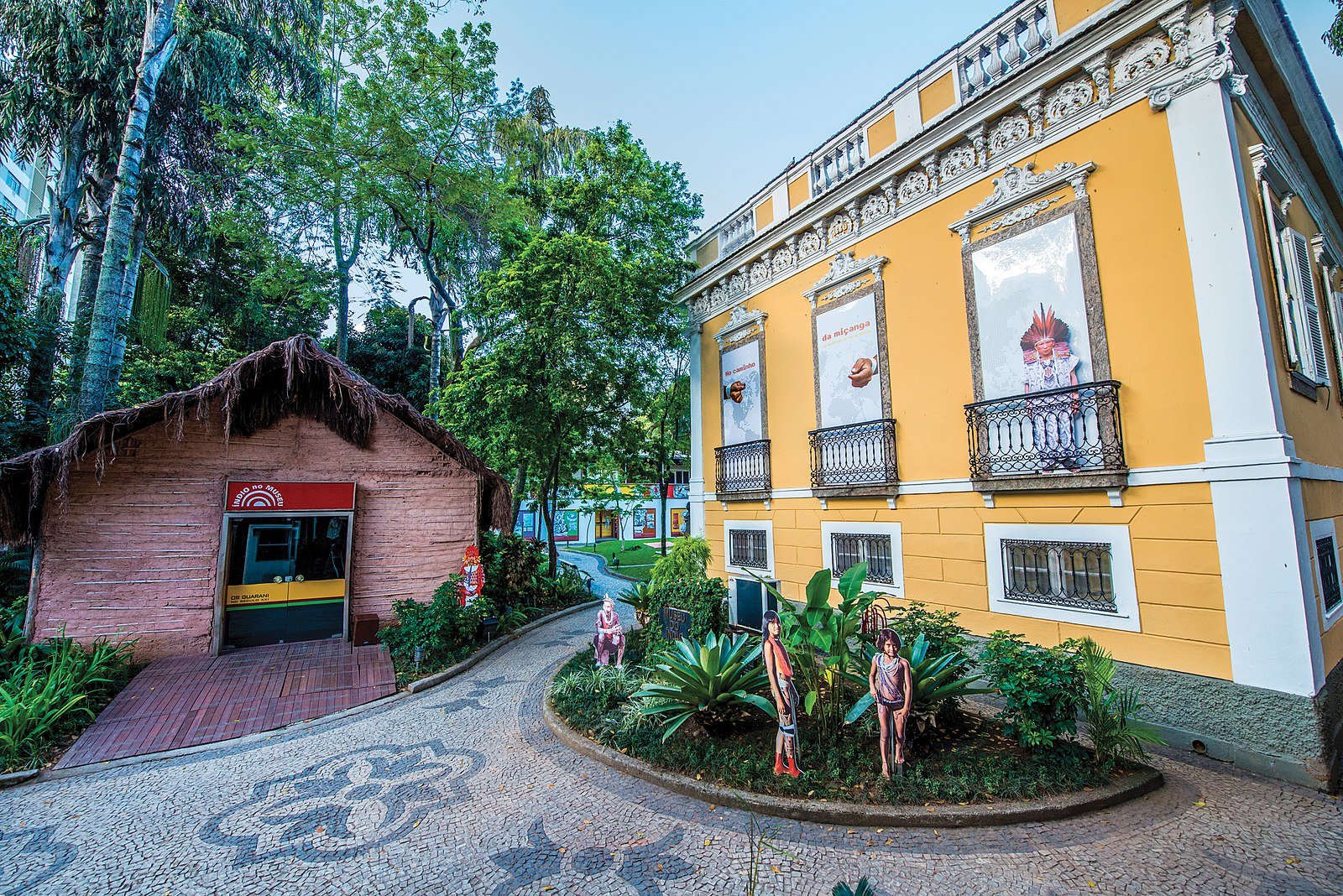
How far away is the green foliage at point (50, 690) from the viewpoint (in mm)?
5586

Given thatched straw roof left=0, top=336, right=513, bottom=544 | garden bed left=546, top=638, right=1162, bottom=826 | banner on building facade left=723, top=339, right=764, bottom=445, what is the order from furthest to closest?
1. banner on building facade left=723, top=339, right=764, bottom=445
2. thatched straw roof left=0, top=336, right=513, bottom=544
3. garden bed left=546, top=638, right=1162, bottom=826

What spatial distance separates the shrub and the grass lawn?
7637mm

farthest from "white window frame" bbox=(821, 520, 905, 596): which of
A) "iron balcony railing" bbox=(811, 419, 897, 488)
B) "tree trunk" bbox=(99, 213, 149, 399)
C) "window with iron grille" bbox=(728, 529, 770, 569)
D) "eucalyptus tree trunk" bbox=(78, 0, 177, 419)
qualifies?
"tree trunk" bbox=(99, 213, 149, 399)

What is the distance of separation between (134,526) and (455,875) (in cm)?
856

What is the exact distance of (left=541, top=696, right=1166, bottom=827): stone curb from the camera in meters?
4.21

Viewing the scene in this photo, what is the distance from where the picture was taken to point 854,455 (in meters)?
9.22

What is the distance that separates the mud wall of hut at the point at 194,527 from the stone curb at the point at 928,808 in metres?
7.49

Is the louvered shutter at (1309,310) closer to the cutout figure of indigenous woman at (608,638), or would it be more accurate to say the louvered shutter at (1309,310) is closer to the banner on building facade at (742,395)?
the banner on building facade at (742,395)

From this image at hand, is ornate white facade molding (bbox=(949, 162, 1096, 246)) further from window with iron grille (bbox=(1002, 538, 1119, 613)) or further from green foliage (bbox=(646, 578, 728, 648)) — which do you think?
green foliage (bbox=(646, 578, 728, 648))

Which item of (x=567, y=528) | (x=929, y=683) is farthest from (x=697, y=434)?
(x=567, y=528)

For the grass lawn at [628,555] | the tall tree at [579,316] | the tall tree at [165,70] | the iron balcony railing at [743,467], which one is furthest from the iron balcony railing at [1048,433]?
the tall tree at [165,70]

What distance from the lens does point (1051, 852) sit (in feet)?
12.7

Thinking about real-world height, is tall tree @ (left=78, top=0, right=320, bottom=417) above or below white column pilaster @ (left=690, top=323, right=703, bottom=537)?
above

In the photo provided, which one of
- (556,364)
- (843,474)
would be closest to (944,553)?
(843,474)
